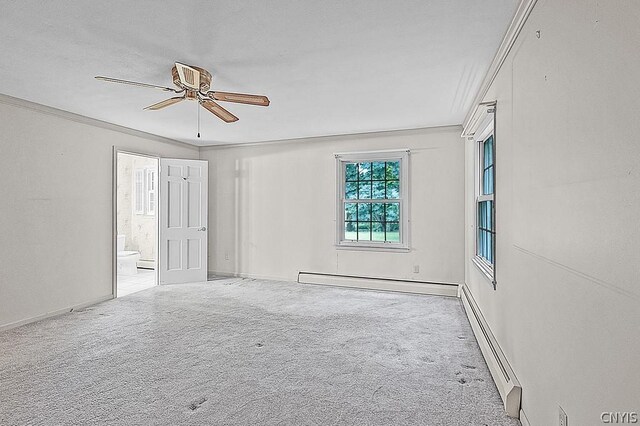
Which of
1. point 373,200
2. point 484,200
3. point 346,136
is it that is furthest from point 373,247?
point 484,200

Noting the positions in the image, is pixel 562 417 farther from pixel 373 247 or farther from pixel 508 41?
pixel 373 247

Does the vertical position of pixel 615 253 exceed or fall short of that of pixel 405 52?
it falls short

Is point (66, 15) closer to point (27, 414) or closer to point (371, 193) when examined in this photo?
point (27, 414)

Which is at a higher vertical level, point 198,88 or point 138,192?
A: point 198,88

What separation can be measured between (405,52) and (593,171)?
1892 millimetres

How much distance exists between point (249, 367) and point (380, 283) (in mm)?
3133

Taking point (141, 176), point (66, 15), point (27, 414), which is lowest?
point (27, 414)

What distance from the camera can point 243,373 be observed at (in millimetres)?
2814

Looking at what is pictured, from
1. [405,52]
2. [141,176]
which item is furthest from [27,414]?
[141,176]

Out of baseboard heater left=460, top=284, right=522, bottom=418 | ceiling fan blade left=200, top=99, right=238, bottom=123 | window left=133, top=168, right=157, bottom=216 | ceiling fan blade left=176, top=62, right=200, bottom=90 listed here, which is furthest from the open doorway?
baseboard heater left=460, top=284, right=522, bottom=418

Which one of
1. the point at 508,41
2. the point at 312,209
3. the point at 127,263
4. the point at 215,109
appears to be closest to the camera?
the point at 508,41

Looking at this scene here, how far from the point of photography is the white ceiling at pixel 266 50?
2.24 m

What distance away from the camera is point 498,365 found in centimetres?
259

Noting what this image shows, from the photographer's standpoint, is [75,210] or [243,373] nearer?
[243,373]
